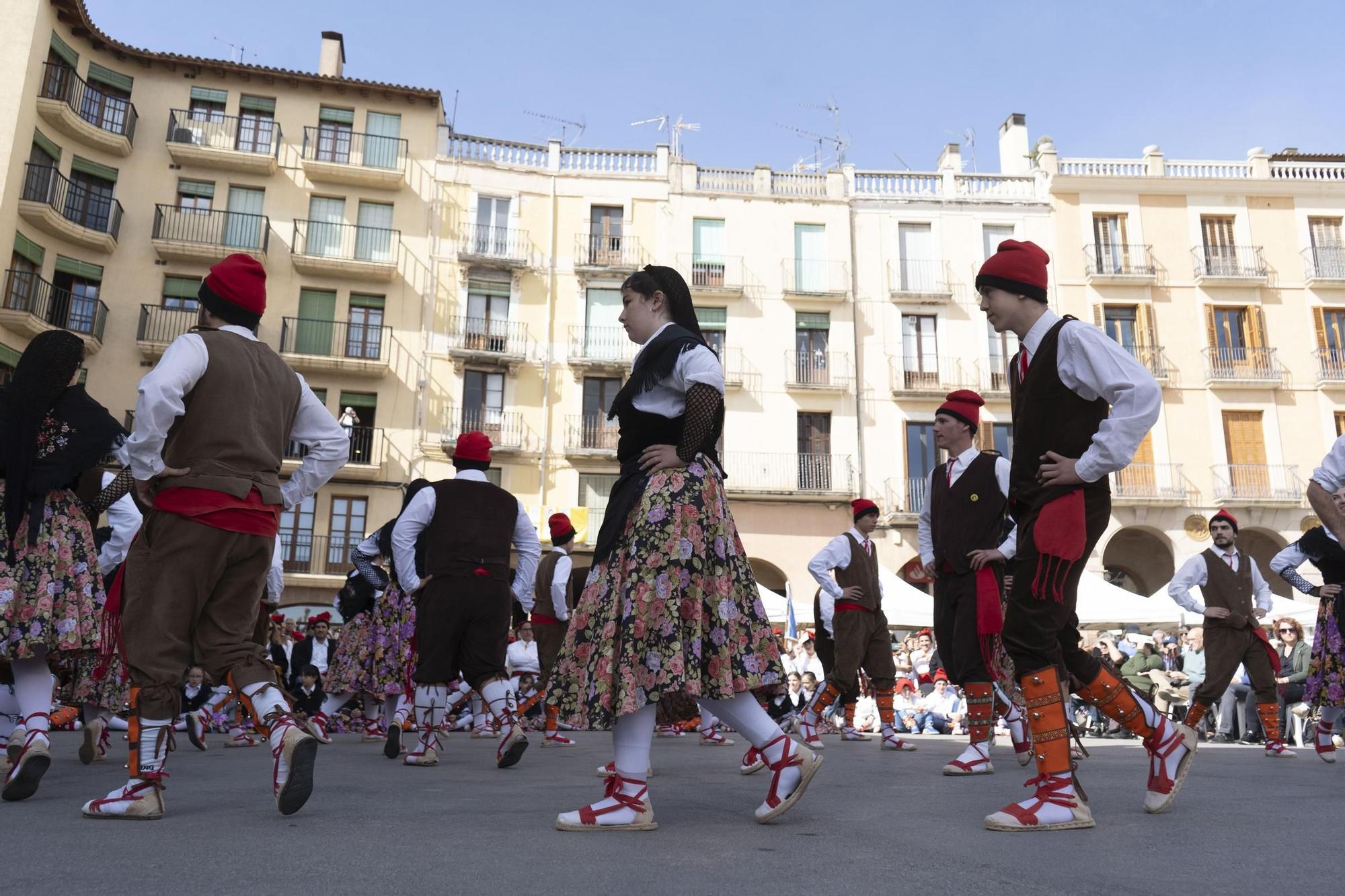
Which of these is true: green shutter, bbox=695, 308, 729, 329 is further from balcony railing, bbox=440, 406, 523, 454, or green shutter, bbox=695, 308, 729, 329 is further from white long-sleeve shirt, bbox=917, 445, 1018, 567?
white long-sleeve shirt, bbox=917, 445, 1018, 567

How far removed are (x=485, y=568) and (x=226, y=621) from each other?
300cm

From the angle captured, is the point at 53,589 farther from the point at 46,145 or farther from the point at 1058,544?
the point at 46,145

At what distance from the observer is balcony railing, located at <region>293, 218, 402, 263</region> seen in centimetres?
3075

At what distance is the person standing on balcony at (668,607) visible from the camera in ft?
12.4

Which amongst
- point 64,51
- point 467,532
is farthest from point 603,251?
point 467,532

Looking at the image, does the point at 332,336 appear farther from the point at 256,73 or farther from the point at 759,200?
the point at 759,200

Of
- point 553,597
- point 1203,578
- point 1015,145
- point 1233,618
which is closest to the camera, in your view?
point 1233,618

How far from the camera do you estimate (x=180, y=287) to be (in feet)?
Answer: 98.2

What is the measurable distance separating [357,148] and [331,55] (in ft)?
14.9

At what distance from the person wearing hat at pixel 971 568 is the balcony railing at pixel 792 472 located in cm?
2321

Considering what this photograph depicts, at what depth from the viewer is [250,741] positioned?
30.6 feet

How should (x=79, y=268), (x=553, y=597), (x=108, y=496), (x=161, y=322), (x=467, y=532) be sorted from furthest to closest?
(x=161, y=322) < (x=79, y=268) < (x=553, y=597) < (x=467, y=532) < (x=108, y=496)

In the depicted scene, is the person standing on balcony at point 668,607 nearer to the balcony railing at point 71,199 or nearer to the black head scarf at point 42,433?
the black head scarf at point 42,433

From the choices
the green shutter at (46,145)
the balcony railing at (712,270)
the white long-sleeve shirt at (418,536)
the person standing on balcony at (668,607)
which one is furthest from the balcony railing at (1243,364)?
the green shutter at (46,145)
